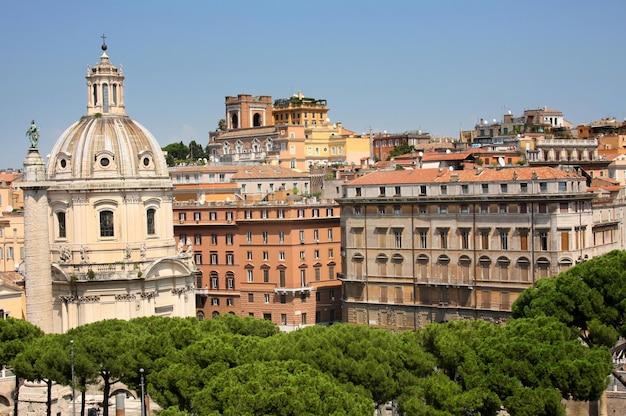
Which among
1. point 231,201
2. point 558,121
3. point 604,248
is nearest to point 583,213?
point 604,248

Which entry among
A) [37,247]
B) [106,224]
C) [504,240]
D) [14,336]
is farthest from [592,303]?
[106,224]

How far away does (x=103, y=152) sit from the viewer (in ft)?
237

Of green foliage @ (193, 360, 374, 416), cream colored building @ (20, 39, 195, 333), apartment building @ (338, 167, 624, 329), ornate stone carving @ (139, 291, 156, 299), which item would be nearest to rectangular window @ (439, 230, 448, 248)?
apartment building @ (338, 167, 624, 329)

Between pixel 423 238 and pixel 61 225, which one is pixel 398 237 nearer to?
pixel 423 238

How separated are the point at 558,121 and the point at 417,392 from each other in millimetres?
89420

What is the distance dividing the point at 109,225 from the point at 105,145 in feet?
14.5

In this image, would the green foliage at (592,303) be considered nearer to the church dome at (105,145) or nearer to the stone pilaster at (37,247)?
the stone pilaster at (37,247)

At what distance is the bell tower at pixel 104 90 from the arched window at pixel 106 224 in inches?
235

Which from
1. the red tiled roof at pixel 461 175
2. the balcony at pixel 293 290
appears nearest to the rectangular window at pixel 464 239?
the red tiled roof at pixel 461 175

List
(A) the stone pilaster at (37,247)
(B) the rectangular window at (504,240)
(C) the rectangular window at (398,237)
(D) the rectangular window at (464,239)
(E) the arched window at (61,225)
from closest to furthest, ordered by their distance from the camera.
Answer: (A) the stone pilaster at (37,247)
(E) the arched window at (61,225)
(B) the rectangular window at (504,240)
(D) the rectangular window at (464,239)
(C) the rectangular window at (398,237)

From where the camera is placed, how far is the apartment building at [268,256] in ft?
287

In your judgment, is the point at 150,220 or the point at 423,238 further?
the point at 423,238

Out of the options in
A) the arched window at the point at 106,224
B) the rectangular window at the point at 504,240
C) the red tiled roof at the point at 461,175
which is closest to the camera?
the arched window at the point at 106,224

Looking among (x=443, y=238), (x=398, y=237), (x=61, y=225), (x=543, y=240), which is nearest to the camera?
(x=61, y=225)
